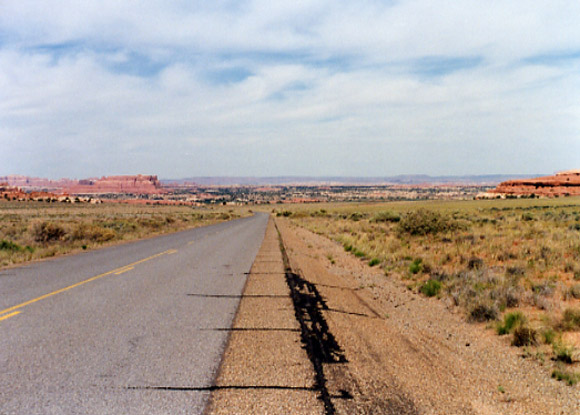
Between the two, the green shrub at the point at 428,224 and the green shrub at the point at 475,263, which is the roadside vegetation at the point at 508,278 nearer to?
the green shrub at the point at 475,263

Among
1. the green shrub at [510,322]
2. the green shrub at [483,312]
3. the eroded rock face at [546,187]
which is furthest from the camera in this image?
the eroded rock face at [546,187]

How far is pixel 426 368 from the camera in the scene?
5461 millimetres

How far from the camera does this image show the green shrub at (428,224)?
20.3m

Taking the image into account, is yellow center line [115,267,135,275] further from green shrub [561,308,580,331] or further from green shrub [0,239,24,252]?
green shrub [561,308,580,331]

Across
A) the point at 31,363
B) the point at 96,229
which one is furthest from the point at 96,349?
the point at 96,229

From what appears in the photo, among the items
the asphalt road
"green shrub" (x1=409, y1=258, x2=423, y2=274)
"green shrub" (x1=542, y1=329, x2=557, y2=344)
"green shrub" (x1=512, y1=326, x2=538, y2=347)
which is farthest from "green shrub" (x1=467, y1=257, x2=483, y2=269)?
the asphalt road

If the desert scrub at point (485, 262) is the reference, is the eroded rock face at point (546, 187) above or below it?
above

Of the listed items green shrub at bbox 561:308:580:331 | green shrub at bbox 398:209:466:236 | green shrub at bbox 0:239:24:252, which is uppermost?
green shrub at bbox 398:209:466:236

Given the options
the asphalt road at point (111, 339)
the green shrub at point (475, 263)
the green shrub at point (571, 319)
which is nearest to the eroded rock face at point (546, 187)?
the green shrub at point (475, 263)

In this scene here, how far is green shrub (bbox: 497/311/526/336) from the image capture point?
7.11 meters

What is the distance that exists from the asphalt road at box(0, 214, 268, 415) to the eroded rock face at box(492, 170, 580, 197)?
116 m

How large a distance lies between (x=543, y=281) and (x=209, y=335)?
794cm

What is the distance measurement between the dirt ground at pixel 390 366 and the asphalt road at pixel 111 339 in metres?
0.49

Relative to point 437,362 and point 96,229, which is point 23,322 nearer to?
point 437,362
